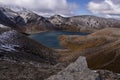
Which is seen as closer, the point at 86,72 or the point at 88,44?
the point at 86,72

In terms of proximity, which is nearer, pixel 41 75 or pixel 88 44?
pixel 41 75

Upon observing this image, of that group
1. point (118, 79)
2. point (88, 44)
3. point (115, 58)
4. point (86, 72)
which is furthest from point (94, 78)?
point (88, 44)

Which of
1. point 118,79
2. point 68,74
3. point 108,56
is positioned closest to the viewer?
point 68,74

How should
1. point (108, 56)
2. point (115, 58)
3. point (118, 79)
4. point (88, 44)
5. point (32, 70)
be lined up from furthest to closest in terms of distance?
point (88, 44) < point (108, 56) < point (115, 58) < point (32, 70) < point (118, 79)

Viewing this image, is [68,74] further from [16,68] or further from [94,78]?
[16,68]

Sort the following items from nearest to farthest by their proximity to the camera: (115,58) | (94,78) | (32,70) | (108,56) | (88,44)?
(94,78) → (32,70) → (115,58) → (108,56) → (88,44)

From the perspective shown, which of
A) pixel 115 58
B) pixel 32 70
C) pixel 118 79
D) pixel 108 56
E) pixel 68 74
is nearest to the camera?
pixel 68 74

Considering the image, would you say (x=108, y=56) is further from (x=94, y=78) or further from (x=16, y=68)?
(x=94, y=78)

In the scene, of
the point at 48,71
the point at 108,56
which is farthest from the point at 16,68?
the point at 108,56

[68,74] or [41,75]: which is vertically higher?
[68,74]
